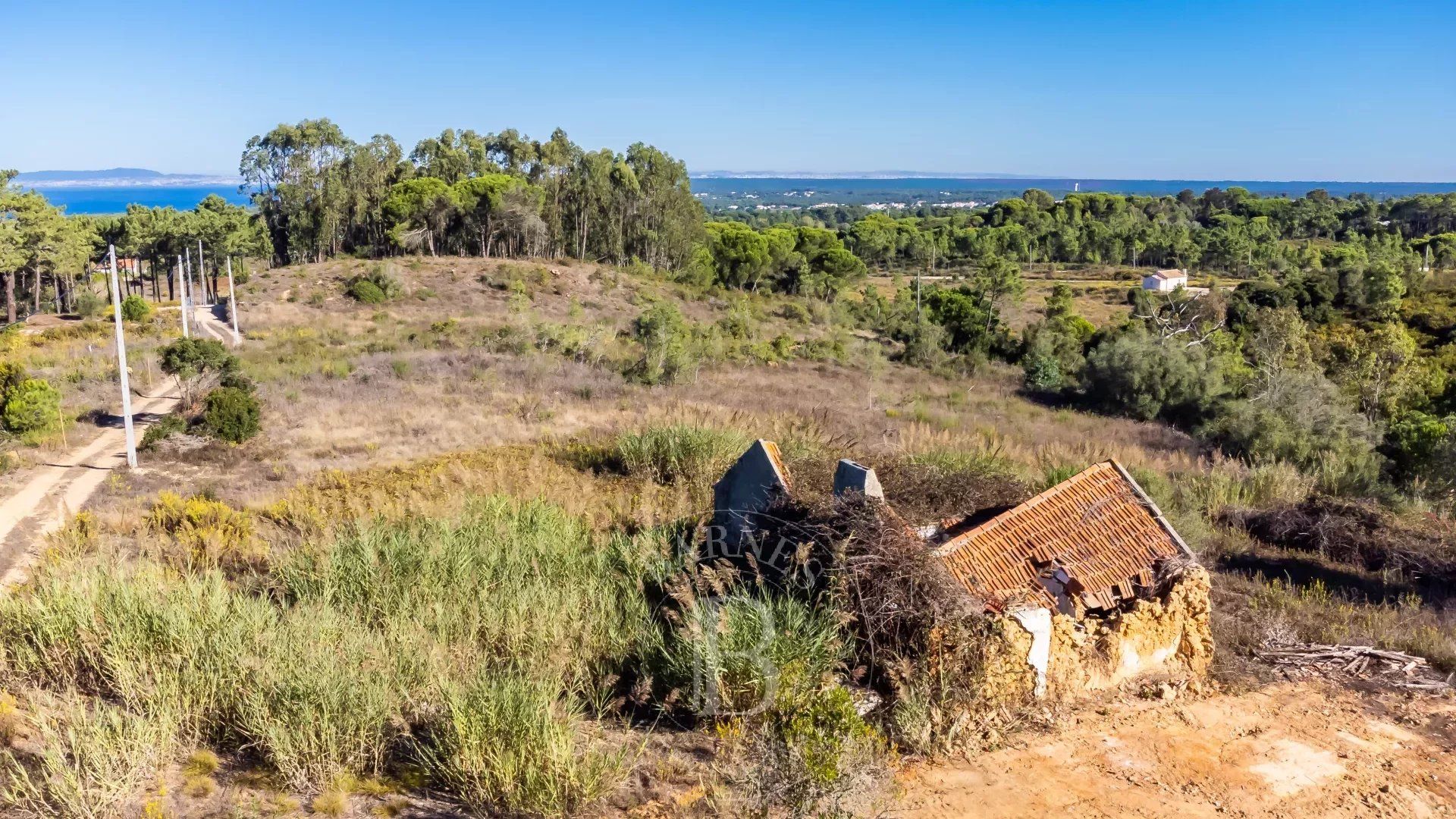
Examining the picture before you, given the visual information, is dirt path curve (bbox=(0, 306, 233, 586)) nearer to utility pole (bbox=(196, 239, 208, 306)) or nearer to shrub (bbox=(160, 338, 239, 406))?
shrub (bbox=(160, 338, 239, 406))

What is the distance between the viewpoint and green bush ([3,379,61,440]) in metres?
14.7

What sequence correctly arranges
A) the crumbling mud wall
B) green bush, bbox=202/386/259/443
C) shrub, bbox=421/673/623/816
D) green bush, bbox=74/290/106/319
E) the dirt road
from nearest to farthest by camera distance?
1. shrub, bbox=421/673/623/816
2. the dirt road
3. the crumbling mud wall
4. green bush, bbox=202/386/259/443
5. green bush, bbox=74/290/106/319

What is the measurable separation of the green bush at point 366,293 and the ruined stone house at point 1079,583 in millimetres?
34223

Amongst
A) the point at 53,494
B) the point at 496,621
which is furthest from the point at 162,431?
the point at 496,621

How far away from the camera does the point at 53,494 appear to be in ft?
39.4

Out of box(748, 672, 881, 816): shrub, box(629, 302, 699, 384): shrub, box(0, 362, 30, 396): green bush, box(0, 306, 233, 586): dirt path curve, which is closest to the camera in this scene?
box(748, 672, 881, 816): shrub

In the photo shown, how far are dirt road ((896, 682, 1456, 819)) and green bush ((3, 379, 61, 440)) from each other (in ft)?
53.2

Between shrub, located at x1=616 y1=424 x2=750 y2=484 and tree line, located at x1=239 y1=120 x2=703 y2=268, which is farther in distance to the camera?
tree line, located at x1=239 y1=120 x2=703 y2=268

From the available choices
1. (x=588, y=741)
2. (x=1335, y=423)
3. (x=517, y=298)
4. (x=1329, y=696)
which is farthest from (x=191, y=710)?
(x=517, y=298)

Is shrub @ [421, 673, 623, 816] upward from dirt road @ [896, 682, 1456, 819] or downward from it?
upward

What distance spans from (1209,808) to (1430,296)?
52.8 m

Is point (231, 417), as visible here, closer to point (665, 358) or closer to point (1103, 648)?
point (665, 358)

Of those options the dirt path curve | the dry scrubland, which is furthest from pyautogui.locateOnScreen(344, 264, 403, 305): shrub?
the dry scrubland

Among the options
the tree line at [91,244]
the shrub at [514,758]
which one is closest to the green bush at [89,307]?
the tree line at [91,244]
